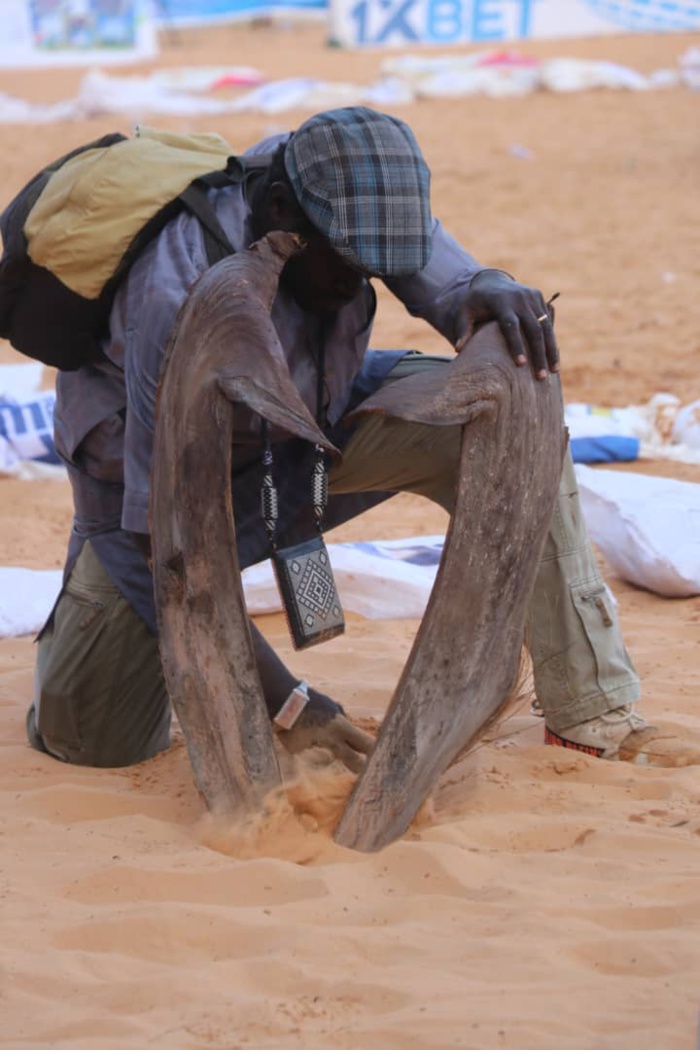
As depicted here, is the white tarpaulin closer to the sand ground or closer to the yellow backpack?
the sand ground

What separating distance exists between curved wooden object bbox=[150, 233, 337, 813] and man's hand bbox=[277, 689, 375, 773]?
11.2 inches

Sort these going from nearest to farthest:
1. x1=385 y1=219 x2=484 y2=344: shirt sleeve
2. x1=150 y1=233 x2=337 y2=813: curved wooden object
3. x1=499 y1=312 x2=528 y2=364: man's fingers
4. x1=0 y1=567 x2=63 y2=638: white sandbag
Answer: x1=150 y1=233 x2=337 y2=813: curved wooden object
x1=499 y1=312 x2=528 y2=364: man's fingers
x1=385 y1=219 x2=484 y2=344: shirt sleeve
x1=0 y1=567 x2=63 y2=638: white sandbag

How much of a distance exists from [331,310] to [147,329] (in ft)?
1.34

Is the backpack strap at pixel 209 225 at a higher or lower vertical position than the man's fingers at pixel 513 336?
higher

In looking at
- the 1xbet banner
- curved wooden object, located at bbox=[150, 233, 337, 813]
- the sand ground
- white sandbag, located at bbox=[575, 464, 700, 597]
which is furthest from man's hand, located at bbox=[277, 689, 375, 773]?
the 1xbet banner

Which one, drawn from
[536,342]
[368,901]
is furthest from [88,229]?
[368,901]

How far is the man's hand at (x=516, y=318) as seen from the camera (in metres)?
2.66

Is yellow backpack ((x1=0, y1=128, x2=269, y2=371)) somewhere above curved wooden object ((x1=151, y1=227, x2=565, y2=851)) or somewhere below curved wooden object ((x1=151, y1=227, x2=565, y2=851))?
above

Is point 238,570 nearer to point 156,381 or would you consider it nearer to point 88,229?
point 156,381

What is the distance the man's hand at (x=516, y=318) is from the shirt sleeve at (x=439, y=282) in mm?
110

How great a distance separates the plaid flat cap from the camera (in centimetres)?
253

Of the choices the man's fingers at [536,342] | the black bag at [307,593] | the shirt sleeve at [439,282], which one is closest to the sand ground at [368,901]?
the black bag at [307,593]

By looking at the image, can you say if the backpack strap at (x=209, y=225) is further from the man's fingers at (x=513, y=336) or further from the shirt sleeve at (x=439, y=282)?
the man's fingers at (x=513, y=336)

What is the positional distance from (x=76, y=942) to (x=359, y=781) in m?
0.57
